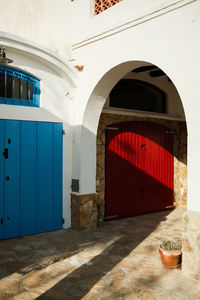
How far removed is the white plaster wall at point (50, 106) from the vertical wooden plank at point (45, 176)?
0.28m

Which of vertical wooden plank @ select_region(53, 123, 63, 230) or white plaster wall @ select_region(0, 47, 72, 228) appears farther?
vertical wooden plank @ select_region(53, 123, 63, 230)

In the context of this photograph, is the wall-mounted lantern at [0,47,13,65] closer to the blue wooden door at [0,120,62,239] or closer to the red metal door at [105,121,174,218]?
the blue wooden door at [0,120,62,239]

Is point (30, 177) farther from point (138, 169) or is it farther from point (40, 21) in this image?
point (40, 21)

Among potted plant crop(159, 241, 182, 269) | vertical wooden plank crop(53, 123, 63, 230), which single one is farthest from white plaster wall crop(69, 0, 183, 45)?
potted plant crop(159, 241, 182, 269)

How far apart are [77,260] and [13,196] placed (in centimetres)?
188

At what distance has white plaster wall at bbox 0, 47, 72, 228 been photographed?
550 cm

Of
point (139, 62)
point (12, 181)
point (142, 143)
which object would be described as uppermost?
point (139, 62)

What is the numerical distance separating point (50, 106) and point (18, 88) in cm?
73

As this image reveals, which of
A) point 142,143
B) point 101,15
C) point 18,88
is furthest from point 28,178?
point 101,15

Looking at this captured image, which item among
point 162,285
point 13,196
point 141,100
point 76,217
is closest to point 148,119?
point 141,100

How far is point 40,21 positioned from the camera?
23.4ft

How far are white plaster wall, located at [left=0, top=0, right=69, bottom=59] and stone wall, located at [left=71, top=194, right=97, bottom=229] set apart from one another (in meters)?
3.20

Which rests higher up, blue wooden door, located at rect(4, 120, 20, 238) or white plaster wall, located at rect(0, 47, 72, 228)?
white plaster wall, located at rect(0, 47, 72, 228)

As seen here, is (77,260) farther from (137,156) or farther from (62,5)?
(62,5)
